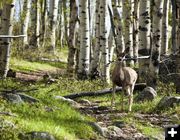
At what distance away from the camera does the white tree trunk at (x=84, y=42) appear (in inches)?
780

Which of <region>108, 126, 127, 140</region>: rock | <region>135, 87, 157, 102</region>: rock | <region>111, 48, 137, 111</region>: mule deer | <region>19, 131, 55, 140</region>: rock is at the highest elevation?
<region>111, 48, 137, 111</region>: mule deer

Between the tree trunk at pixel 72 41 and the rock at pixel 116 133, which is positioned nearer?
the rock at pixel 116 133

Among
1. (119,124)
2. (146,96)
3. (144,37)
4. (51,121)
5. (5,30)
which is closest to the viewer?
(51,121)

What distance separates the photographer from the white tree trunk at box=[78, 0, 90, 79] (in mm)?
19812

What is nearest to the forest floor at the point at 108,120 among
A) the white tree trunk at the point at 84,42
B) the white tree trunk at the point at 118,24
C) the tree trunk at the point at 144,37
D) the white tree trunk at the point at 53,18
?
the tree trunk at the point at 144,37

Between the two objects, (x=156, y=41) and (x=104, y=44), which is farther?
(x=104, y=44)

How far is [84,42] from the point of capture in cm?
1977

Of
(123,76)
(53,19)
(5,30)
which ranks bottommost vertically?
(123,76)

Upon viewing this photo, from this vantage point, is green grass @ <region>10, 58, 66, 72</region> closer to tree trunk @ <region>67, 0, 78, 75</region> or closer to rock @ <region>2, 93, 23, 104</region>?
tree trunk @ <region>67, 0, 78, 75</region>

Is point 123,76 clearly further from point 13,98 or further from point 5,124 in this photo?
point 5,124

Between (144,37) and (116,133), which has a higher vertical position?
(144,37)

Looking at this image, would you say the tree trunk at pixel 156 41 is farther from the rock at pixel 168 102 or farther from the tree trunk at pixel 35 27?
the tree trunk at pixel 35 27

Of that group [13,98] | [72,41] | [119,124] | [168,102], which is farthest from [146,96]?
[72,41]

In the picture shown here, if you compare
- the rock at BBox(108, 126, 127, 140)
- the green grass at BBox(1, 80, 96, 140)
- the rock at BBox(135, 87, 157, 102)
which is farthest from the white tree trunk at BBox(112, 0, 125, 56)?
the rock at BBox(108, 126, 127, 140)
